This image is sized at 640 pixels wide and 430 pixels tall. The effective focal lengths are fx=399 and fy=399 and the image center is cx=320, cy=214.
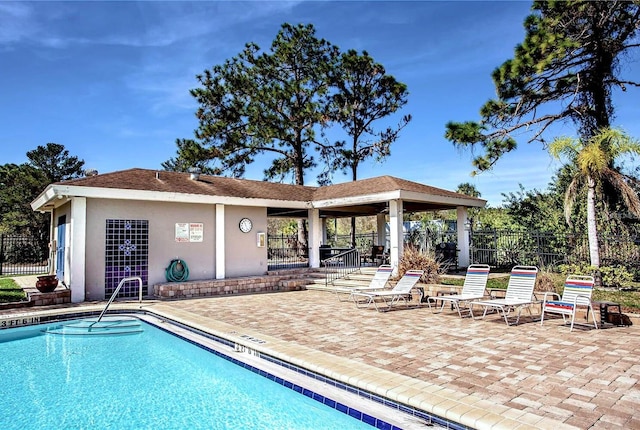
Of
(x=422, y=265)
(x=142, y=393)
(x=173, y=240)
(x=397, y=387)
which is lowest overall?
(x=142, y=393)

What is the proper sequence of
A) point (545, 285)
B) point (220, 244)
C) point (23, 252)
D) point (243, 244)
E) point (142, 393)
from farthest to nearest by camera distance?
point (23, 252), point (243, 244), point (220, 244), point (545, 285), point (142, 393)

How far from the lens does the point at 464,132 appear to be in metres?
16.5

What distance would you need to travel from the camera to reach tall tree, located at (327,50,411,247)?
2784cm

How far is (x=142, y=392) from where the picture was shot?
6.14 metres

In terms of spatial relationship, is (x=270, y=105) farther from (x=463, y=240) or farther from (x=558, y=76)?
(x=558, y=76)

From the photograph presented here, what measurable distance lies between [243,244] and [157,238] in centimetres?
355

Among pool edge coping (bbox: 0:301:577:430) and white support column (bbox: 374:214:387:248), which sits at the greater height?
white support column (bbox: 374:214:387:248)

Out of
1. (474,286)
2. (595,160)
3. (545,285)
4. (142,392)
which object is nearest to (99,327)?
(142,392)

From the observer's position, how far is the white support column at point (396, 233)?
48.4 feet

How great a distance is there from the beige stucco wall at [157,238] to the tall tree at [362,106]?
14.8 m

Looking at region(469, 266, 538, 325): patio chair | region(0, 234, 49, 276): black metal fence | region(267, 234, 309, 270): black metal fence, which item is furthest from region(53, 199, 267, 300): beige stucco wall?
region(0, 234, 49, 276): black metal fence

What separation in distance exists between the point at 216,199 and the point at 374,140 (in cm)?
1606

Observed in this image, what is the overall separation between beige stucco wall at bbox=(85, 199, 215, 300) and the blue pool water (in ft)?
15.4

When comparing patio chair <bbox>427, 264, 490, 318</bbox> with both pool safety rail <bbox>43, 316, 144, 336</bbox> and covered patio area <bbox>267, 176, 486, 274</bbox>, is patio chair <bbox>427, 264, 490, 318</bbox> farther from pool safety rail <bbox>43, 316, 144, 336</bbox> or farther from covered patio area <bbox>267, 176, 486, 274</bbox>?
pool safety rail <bbox>43, 316, 144, 336</bbox>
